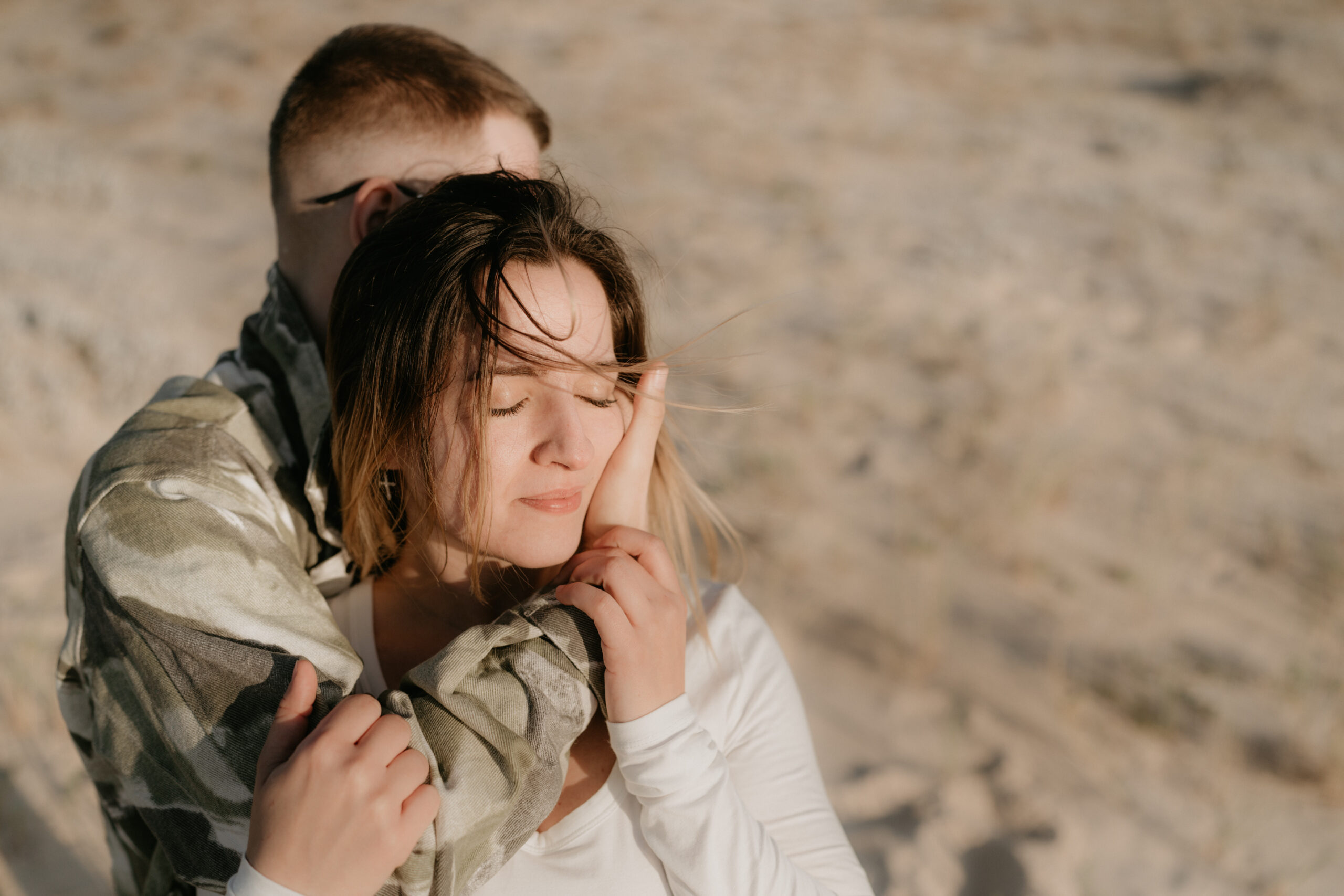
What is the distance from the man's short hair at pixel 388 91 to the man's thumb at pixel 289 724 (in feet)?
4.15

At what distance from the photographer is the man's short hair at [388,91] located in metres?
2.04

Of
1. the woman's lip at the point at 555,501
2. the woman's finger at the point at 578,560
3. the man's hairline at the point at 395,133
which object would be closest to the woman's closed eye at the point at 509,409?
the woman's lip at the point at 555,501

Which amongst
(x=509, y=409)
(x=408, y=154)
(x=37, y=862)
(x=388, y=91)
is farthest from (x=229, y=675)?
(x=37, y=862)

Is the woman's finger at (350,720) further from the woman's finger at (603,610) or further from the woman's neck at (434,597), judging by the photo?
the woman's neck at (434,597)

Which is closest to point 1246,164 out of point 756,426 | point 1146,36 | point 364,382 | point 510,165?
point 1146,36

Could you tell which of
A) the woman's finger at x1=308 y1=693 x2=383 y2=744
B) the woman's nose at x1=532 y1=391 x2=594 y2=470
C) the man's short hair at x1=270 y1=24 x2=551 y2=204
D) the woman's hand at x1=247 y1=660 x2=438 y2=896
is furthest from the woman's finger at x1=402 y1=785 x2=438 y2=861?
the man's short hair at x1=270 y1=24 x2=551 y2=204

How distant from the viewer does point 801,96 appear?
33.8 ft

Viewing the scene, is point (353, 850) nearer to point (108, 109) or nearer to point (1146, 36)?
point (108, 109)

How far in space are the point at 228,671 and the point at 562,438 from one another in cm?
61

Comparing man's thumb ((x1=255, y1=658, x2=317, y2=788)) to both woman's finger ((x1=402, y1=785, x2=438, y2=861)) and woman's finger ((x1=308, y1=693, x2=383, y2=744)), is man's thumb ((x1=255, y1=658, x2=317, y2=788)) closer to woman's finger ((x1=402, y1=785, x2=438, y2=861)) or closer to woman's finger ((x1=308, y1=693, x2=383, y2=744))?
woman's finger ((x1=308, y1=693, x2=383, y2=744))

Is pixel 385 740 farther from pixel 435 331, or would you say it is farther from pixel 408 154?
pixel 408 154

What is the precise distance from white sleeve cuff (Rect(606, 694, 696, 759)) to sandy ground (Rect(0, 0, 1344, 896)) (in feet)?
5.00

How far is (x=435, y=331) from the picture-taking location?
5.14 ft

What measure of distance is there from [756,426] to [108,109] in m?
7.83
